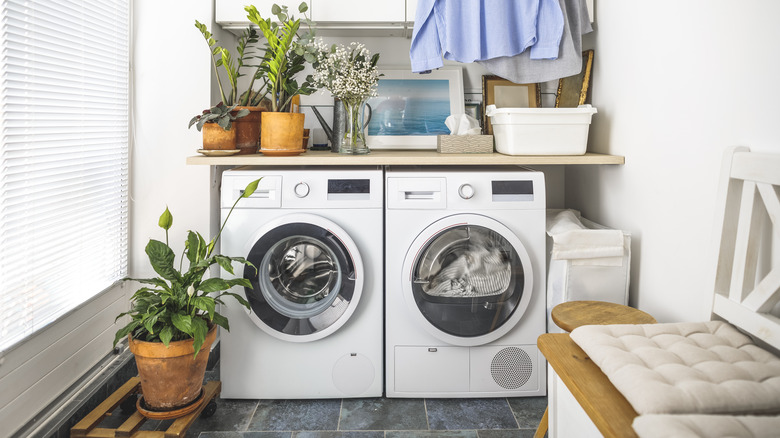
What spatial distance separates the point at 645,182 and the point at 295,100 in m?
1.58

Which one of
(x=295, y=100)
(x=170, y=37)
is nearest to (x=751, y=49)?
(x=295, y=100)

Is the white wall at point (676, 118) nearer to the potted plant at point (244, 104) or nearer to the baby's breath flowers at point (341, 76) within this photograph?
the baby's breath flowers at point (341, 76)

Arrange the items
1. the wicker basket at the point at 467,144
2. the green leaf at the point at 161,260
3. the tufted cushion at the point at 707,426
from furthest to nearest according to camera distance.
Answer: the wicker basket at the point at 467,144 → the green leaf at the point at 161,260 → the tufted cushion at the point at 707,426

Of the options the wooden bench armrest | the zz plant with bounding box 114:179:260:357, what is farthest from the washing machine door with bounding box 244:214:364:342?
the wooden bench armrest

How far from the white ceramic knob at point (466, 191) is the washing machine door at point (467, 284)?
12 centimetres

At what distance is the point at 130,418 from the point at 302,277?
77 centimetres

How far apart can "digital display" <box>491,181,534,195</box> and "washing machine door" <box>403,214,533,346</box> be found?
0.17 metres

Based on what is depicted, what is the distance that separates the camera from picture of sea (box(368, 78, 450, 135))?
9.18 feet

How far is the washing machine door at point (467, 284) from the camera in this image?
2.16 meters

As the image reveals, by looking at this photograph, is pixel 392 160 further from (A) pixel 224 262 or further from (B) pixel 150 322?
(B) pixel 150 322

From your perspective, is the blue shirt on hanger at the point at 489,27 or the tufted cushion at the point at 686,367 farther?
the blue shirt on hanger at the point at 489,27

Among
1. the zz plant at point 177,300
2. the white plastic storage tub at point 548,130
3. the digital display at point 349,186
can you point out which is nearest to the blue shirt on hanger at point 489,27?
the white plastic storage tub at point 548,130

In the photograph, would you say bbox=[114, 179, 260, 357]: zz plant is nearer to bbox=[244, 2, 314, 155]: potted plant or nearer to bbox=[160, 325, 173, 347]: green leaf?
bbox=[160, 325, 173, 347]: green leaf

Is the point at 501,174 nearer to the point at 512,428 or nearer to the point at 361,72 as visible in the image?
the point at 361,72
